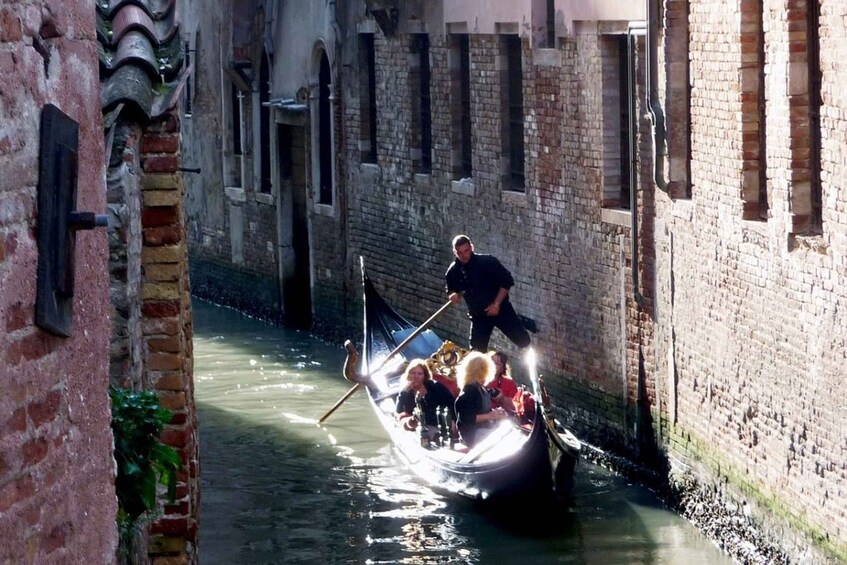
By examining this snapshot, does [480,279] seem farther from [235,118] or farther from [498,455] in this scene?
[235,118]

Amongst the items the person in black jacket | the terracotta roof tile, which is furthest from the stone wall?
the person in black jacket

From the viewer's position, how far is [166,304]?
21.7 feet

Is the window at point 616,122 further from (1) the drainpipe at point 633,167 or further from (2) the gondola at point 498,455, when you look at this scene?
(2) the gondola at point 498,455

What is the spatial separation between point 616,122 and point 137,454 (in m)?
7.70

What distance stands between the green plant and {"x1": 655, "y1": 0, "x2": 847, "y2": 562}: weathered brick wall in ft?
12.9

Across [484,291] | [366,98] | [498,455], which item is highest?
[366,98]

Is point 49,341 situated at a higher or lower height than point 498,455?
higher

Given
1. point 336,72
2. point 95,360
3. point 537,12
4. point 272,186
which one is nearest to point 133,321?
point 95,360

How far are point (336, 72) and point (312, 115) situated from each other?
0.98m

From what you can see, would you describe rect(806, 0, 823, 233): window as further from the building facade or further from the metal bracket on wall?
the metal bracket on wall

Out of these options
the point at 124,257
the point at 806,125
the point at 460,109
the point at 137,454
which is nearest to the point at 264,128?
the point at 460,109

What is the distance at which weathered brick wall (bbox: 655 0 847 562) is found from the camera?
8430 millimetres

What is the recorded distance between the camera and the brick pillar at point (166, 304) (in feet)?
21.6

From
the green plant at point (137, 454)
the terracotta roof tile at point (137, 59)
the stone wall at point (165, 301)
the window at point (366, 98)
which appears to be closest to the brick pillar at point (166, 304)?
the stone wall at point (165, 301)
